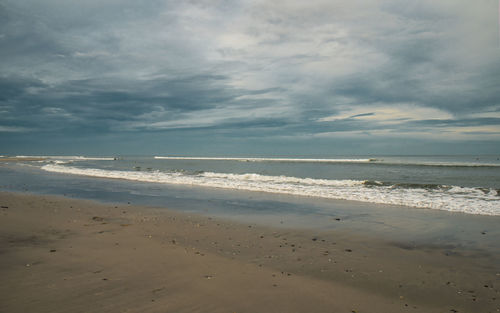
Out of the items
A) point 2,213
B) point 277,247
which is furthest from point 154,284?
point 2,213

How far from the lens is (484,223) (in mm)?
9734

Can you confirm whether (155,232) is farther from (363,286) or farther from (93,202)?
(93,202)

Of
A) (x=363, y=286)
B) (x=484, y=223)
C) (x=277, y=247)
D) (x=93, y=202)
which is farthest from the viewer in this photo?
(x=93, y=202)

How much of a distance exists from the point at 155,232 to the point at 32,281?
382 centimetres

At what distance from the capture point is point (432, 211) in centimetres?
1188

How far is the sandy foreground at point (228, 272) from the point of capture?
14.0 ft

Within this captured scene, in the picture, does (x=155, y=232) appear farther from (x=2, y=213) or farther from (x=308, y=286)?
(x=2, y=213)

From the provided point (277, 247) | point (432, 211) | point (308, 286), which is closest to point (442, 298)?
point (308, 286)

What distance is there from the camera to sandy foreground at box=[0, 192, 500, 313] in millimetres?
4270

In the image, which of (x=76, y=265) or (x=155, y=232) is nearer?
(x=76, y=265)

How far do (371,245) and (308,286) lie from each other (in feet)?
10.7

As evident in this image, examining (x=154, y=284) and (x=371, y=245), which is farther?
(x=371, y=245)

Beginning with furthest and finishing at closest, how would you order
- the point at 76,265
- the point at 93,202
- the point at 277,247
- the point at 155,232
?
the point at 93,202, the point at 155,232, the point at 277,247, the point at 76,265

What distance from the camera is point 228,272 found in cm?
545
